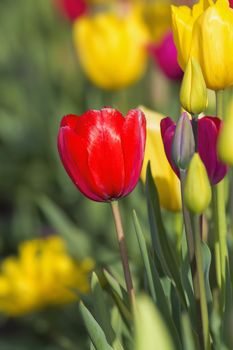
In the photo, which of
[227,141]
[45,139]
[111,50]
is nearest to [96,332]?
[227,141]

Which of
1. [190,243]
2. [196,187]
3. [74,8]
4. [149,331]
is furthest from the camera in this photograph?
[74,8]

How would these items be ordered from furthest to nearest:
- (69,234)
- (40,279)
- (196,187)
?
1. (69,234)
2. (40,279)
3. (196,187)

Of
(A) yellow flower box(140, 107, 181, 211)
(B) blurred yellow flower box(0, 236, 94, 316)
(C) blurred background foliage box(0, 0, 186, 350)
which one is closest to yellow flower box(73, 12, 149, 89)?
(C) blurred background foliage box(0, 0, 186, 350)

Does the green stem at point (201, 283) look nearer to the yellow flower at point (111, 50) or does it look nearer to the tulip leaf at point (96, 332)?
the tulip leaf at point (96, 332)

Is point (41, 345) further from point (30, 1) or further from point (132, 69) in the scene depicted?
point (30, 1)

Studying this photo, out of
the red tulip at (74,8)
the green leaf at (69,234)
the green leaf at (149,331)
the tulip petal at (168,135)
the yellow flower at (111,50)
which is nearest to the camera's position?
the green leaf at (149,331)

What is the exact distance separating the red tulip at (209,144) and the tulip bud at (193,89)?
4 cm

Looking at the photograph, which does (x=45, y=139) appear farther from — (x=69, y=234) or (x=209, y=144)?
(x=209, y=144)

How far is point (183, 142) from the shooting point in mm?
870

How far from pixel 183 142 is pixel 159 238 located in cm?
25

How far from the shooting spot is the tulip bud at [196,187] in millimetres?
811

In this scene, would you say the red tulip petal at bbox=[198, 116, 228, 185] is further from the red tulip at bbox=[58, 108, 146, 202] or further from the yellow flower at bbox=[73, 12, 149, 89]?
the yellow flower at bbox=[73, 12, 149, 89]

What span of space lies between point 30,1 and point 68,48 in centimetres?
29

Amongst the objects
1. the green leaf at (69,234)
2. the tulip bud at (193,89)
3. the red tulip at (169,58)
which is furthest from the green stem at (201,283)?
the red tulip at (169,58)
